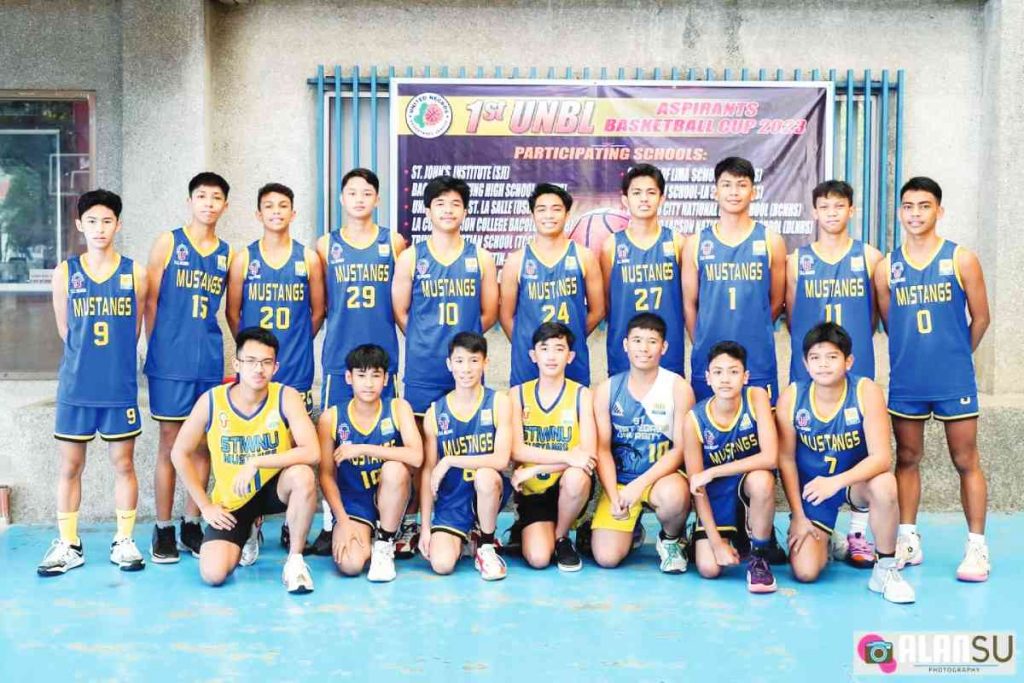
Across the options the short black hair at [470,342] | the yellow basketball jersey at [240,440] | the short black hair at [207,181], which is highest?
the short black hair at [207,181]

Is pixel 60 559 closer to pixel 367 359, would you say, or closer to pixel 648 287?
pixel 367 359

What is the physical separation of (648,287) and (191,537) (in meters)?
2.55

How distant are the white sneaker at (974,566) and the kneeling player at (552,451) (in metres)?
1.68

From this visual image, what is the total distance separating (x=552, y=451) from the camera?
16.9 ft

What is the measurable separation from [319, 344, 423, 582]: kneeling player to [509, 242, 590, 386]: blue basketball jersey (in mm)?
686

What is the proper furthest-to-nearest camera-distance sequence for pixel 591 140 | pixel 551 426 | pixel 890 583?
pixel 591 140
pixel 551 426
pixel 890 583

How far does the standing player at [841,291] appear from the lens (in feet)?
17.1

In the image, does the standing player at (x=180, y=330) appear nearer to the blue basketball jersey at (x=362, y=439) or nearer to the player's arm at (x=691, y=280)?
the blue basketball jersey at (x=362, y=439)

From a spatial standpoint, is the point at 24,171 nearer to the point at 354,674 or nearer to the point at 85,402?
the point at 85,402

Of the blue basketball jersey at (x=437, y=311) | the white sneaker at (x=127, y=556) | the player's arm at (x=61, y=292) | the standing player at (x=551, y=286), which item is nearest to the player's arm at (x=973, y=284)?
the standing player at (x=551, y=286)

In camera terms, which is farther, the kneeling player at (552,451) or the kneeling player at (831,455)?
the kneeling player at (552,451)

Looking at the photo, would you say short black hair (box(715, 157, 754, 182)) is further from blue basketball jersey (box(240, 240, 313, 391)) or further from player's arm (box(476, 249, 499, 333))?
blue basketball jersey (box(240, 240, 313, 391))

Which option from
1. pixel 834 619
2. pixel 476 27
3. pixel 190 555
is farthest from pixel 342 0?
pixel 834 619

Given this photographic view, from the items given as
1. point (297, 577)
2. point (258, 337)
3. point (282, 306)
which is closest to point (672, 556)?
point (297, 577)
